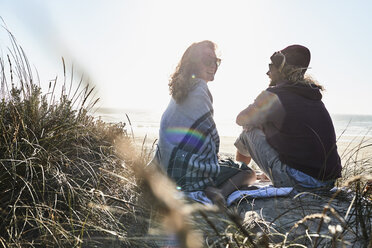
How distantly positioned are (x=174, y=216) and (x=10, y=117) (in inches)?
87.2

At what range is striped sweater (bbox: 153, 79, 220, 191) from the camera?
307cm

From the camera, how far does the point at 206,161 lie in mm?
3148

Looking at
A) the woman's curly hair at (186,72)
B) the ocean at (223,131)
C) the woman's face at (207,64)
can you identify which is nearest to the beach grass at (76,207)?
the ocean at (223,131)

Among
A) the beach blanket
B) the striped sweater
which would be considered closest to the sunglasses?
the striped sweater

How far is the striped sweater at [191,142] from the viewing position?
307 centimetres

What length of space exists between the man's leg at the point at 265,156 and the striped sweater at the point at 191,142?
551 millimetres

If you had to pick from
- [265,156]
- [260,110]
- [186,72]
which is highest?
[186,72]

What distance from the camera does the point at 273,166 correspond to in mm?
3387

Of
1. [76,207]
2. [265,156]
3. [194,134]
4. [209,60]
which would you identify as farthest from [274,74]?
[76,207]

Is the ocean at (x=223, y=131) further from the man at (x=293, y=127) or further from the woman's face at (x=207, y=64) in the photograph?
the woman's face at (x=207, y=64)

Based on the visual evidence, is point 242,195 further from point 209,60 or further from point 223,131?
point 223,131

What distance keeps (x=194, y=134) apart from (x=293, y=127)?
39.3 inches

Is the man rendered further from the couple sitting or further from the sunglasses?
the sunglasses

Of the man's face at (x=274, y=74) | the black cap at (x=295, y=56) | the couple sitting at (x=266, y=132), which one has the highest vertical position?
the black cap at (x=295, y=56)
